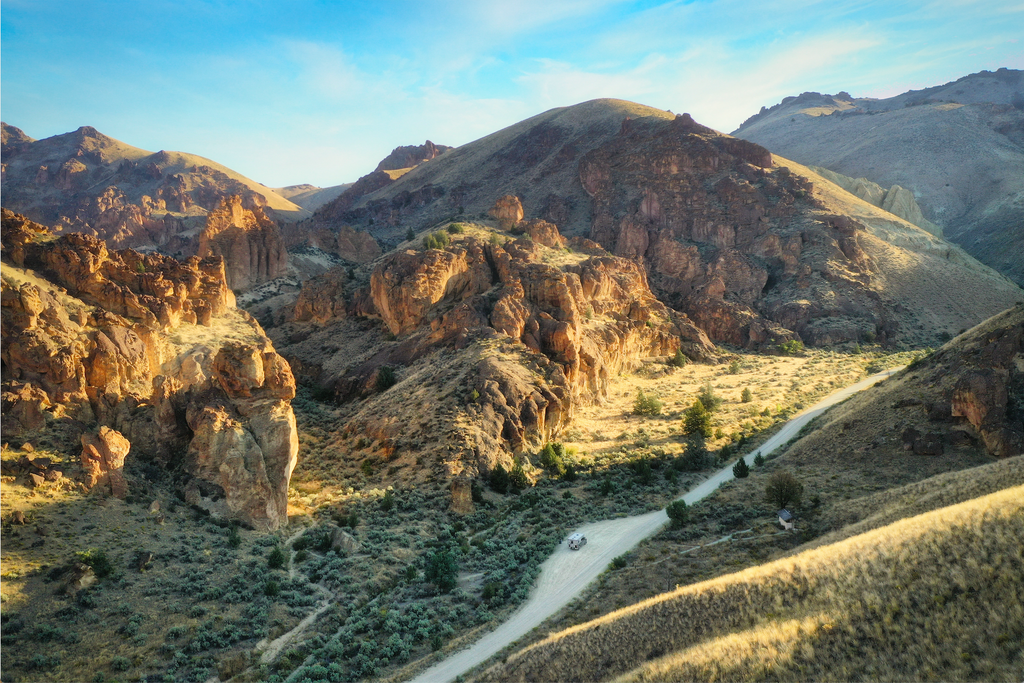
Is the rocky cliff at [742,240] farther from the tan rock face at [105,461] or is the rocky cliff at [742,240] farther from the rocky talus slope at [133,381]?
the tan rock face at [105,461]

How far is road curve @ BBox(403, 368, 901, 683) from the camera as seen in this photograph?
21.3m

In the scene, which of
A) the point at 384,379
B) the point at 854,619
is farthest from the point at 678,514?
the point at 384,379

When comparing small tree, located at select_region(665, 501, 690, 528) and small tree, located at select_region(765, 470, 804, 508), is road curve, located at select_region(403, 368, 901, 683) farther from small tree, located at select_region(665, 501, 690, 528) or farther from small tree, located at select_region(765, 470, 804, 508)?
small tree, located at select_region(765, 470, 804, 508)

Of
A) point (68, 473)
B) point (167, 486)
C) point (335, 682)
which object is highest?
point (68, 473)

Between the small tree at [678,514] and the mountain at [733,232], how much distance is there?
5937 centimetres

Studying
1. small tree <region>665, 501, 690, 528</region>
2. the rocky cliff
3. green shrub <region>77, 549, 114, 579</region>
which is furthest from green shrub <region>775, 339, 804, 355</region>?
green shrub <region>77, 549, 114, 579</region>

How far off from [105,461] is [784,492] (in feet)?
112

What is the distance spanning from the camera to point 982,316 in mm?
89938

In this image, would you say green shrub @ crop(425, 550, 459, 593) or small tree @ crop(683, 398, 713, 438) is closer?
green shrub @ crop(425, 550, 459, 593)

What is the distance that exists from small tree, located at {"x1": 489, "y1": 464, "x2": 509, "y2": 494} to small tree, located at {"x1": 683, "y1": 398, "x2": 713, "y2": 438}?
19120mm

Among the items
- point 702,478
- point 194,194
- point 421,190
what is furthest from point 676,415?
point 194,194

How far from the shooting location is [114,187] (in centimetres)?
15338

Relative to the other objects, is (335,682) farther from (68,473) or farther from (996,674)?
(996,674)

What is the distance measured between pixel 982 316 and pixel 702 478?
7834 centimetres
